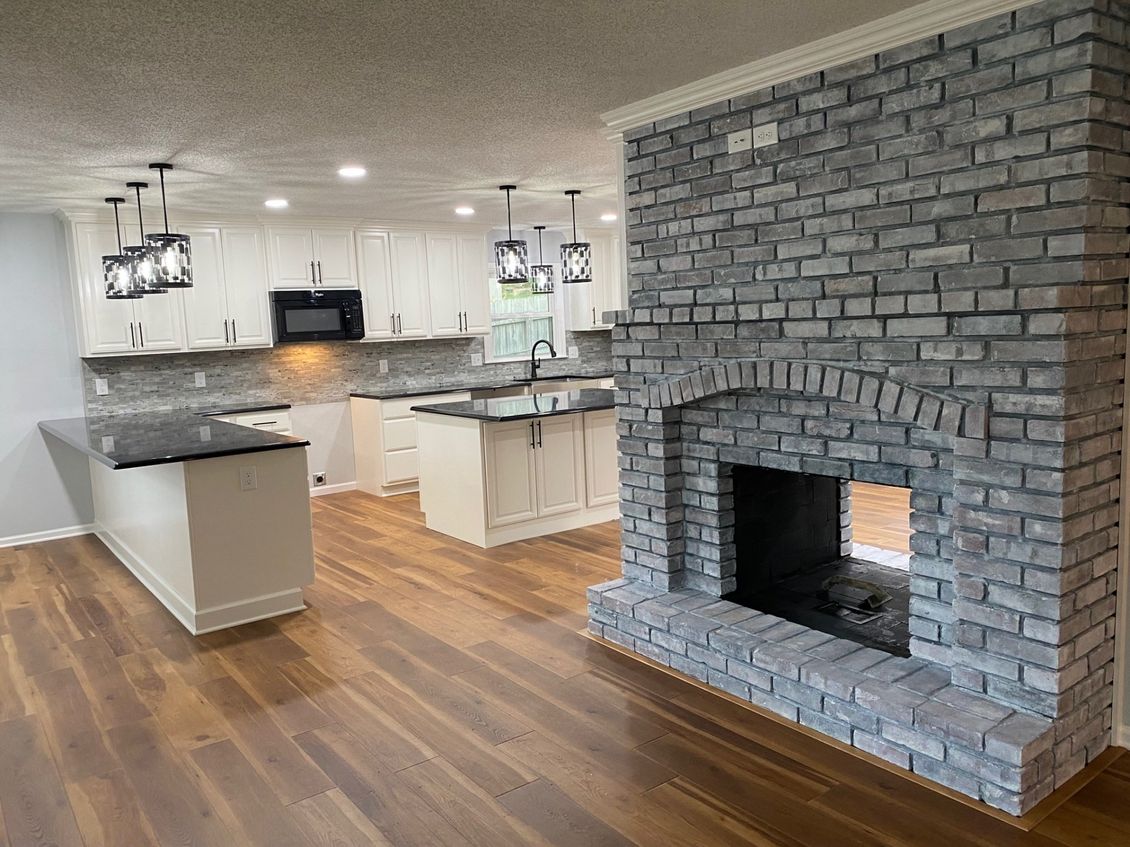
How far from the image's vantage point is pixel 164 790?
266cm

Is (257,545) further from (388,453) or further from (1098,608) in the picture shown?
(1098,608)

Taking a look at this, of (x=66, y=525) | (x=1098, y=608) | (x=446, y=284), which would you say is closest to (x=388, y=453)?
(x=446, y=284)

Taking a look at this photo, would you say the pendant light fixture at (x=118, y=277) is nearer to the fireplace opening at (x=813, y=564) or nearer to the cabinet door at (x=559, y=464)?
the cabinet door at (x=559, y=464)

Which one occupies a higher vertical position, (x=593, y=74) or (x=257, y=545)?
(x=593, y=74)

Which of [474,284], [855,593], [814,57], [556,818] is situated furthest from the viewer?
[474,284]

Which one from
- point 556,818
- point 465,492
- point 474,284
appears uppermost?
point 474,284

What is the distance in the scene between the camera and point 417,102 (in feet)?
11.0

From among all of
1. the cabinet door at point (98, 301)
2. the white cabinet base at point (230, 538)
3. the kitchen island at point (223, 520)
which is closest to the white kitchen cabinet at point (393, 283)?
the cabinet door at point (98, 301)

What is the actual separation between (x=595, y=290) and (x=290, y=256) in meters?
3.17

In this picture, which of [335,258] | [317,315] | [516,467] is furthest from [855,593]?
[335,258]

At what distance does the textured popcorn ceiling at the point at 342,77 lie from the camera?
242 centimetres

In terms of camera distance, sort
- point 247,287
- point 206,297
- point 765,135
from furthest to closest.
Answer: point 247,287, point 206,297, point 765,135

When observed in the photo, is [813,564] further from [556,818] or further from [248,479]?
[248,479]

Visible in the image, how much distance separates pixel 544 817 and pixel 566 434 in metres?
3.38
